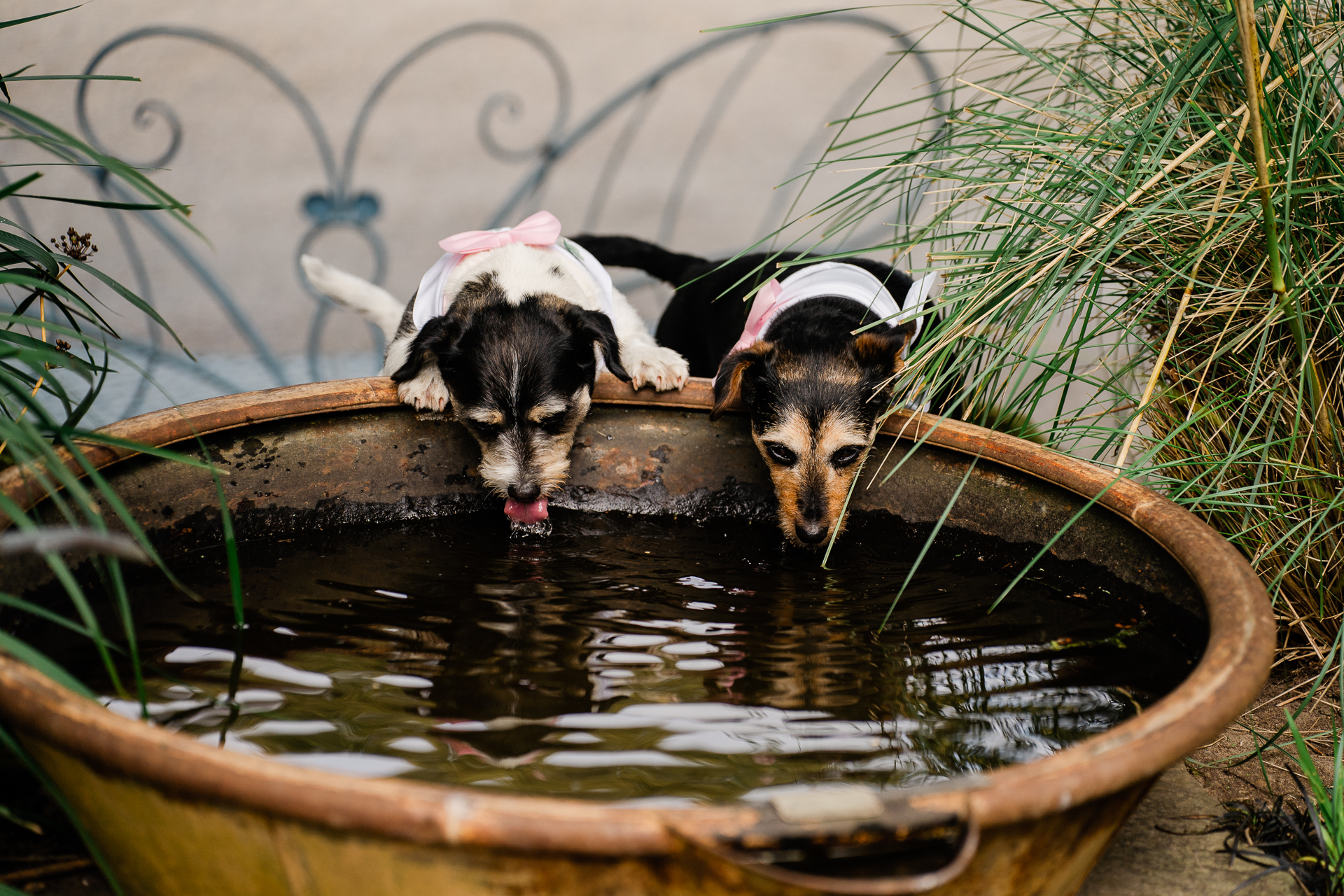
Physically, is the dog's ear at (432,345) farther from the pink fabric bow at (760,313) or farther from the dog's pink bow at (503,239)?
the pink fabric bow at (760,313)

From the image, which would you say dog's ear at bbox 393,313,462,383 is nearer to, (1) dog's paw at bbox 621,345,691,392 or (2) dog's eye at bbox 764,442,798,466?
(1) dog's paw at bbox 621,345,691,392

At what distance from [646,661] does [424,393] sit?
4.13ft

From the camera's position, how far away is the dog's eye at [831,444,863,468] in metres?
2.97

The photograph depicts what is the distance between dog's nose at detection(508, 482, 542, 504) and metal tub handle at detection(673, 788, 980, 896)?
6.23 feet

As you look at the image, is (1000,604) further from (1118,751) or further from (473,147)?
(473,147)

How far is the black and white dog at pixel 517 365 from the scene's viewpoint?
2.98 meters

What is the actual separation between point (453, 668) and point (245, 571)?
77cm

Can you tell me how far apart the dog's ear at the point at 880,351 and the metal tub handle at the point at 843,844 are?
6.72 ft

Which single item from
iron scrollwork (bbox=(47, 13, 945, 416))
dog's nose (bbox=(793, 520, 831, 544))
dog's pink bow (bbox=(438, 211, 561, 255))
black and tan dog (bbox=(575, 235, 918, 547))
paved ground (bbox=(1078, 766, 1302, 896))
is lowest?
paved ground (bbox=(1078, 766, 1302, 896))

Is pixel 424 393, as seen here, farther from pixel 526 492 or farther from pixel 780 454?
pixel 780 454

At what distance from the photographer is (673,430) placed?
10.3 feet

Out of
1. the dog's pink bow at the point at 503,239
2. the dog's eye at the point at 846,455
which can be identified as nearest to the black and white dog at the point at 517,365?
the dog's pink bow at the point at 503,239

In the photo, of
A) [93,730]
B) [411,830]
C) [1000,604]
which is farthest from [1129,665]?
[93,730]

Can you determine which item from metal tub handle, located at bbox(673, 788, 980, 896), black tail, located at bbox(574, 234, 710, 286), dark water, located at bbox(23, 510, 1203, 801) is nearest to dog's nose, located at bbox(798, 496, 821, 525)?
dark water, located at bbox(23, 510, 1203, 801)
